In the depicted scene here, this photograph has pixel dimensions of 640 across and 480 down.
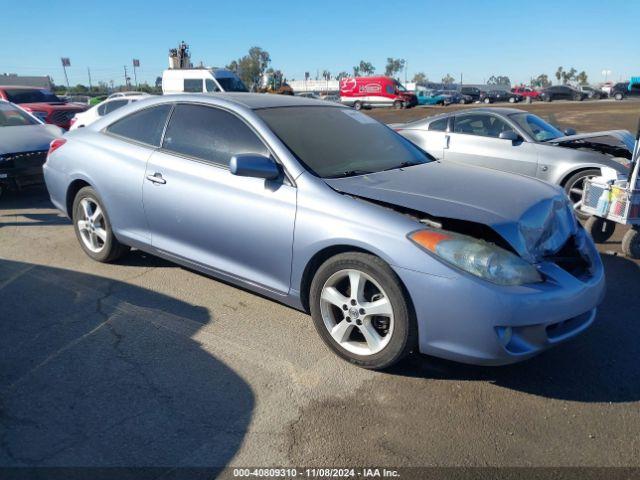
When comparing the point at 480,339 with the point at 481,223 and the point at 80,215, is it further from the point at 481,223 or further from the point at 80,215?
the point at 80,215

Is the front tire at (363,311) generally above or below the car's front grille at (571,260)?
below

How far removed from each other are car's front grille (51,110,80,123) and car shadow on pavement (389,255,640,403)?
40.8 feet

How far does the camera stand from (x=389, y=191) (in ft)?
10.7

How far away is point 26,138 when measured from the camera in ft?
24.2

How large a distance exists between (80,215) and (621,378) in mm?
4546

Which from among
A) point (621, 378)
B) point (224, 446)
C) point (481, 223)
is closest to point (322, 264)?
point (481, 223)

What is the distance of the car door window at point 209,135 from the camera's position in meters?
3.74

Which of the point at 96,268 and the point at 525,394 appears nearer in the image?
the point at 525,394

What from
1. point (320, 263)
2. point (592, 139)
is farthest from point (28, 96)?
point (320, 263)

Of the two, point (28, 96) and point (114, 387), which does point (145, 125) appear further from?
point (28, 96)

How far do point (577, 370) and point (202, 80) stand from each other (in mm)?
20585

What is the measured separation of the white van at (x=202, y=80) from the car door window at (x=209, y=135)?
Result: 1729 cm

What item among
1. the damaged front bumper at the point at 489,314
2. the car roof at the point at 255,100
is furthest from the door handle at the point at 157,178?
the damaged front bumper at the point at 489,314

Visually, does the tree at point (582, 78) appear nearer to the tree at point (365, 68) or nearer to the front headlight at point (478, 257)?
the tree at point (365, 68)
